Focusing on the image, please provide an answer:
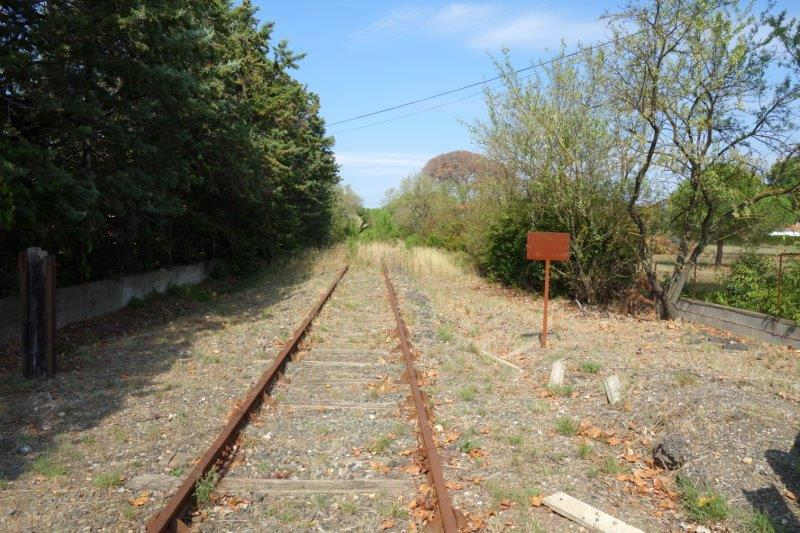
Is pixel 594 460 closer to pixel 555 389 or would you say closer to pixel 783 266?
pixel 555 389

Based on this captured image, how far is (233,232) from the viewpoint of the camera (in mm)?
21688

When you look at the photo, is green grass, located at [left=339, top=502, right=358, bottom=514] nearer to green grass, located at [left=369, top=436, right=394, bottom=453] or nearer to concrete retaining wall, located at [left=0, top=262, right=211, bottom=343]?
green grass, located at [left=369, top=436, right=394, bottom=453]

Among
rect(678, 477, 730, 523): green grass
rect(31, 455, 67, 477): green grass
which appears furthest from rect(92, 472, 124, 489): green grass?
rect(678, 477, 730, 523): green grass

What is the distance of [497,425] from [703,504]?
7.21ft

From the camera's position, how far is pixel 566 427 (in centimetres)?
645

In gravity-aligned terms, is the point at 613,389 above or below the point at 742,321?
below

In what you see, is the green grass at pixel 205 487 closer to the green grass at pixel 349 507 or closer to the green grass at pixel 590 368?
the green grass at pixel 349 507

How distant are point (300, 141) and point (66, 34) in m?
20.4

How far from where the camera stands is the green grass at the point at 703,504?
465 cm

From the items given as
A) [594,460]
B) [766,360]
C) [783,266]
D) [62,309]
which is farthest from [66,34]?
[783,266]

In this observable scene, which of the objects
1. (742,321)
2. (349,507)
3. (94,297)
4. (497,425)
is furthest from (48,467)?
(742,321)

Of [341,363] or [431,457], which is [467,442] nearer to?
[431,457]

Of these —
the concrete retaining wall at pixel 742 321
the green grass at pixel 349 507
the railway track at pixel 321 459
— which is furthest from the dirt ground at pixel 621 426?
the green grass at pixel 349 507

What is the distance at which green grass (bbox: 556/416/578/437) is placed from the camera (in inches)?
253
